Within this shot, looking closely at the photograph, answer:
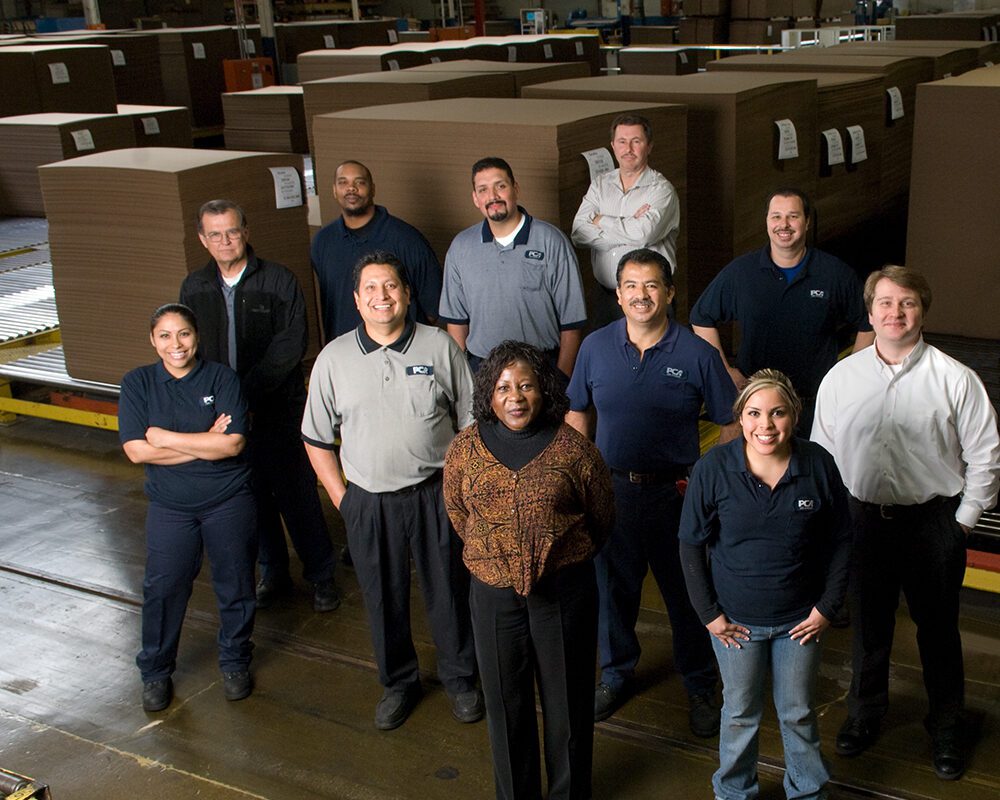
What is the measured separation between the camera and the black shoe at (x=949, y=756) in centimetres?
388

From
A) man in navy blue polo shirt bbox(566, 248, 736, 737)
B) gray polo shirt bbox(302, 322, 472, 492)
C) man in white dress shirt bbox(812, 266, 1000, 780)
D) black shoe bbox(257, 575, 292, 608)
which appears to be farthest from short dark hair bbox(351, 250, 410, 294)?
black shoe bbox(257, 575, 292, 608)

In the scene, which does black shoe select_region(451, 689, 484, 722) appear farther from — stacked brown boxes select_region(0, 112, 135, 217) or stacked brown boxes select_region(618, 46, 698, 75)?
stacked brown boxes select_region(618, 46, 698, 75)

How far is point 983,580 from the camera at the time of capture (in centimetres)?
492

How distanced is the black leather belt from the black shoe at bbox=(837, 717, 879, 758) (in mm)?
1050

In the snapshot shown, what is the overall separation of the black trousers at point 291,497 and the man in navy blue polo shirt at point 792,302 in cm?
198

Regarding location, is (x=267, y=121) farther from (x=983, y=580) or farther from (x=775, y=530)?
(x=775, y=530)

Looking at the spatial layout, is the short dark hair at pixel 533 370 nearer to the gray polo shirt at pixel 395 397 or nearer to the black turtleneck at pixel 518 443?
the black turtleneck at pixel 518 443

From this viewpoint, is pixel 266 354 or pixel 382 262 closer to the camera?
pixel 382 262

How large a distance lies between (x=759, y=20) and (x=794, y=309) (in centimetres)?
1370

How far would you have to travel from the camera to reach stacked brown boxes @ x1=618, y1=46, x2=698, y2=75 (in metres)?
12.9

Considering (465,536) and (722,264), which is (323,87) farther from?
(465,536)

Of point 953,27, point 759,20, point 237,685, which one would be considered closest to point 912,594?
point 237,685

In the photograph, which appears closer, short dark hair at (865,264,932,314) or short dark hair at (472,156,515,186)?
short dark hair at (865,264,932,314)

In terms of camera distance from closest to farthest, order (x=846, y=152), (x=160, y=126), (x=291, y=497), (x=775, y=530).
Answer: (x=775, y=530), (x=291, y=497), (x=846, y=152), (x=160, y=126)
